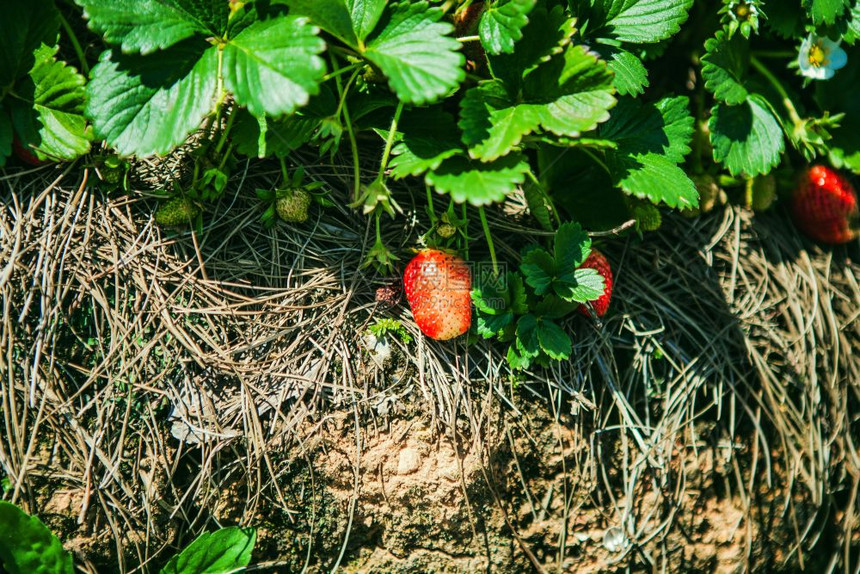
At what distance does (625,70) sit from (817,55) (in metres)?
0.63

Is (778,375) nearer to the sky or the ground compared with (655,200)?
nearer to the ground

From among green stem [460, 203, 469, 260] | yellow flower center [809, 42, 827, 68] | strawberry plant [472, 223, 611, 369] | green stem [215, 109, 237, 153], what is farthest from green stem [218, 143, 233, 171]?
yellow flower center [809, 42, 827, 68]

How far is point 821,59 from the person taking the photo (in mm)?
1774

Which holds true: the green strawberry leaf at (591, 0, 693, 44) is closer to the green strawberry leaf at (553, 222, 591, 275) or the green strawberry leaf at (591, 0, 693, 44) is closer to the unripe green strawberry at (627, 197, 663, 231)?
the unripe green strawberry at (627, 197, 663, 231)

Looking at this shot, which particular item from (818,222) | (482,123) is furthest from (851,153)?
(482,123)

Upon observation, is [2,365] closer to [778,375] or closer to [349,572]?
[349,572]

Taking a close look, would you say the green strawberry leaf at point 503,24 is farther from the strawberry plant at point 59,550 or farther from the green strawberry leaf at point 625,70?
the strawberry plant at point 59,550

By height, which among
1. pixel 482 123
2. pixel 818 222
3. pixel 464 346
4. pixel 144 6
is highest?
pixel 144 6

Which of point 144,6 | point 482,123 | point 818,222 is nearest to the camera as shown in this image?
point 144,6

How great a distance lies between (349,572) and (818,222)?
167 cm

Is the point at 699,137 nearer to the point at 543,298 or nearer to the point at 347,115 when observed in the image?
the point at 543,298

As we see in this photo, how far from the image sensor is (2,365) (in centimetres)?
145

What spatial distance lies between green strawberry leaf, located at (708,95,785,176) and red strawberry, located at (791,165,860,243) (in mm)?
267

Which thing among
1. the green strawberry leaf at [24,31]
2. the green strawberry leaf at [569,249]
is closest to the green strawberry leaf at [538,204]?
the green strawberry leaf at [569,249]
